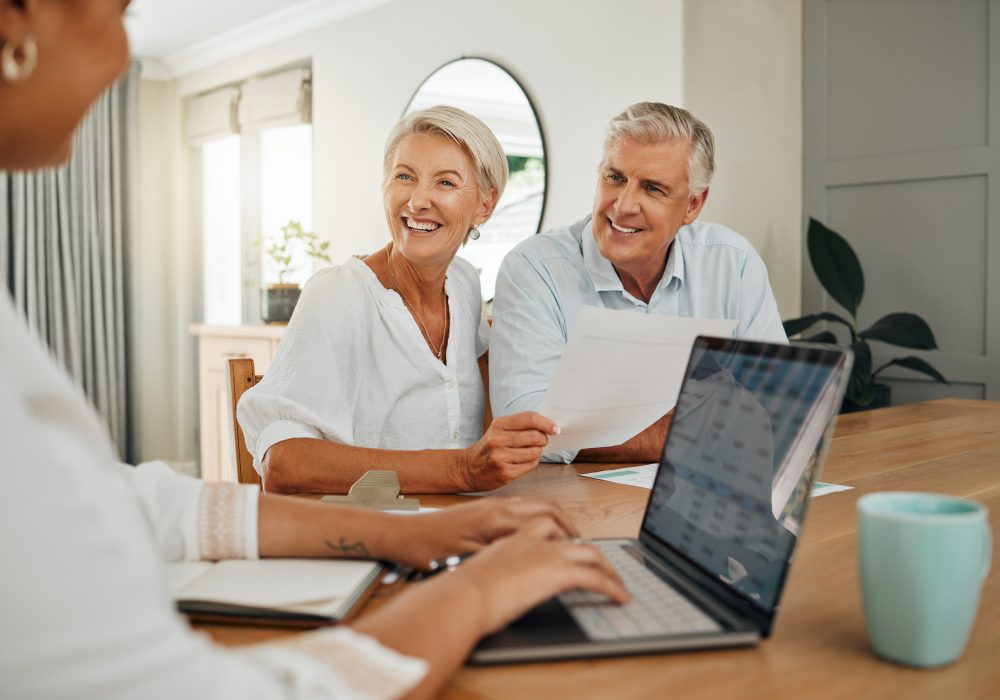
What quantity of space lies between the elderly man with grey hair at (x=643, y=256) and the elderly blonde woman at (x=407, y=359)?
129 mm

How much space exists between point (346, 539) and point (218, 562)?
0.40ft

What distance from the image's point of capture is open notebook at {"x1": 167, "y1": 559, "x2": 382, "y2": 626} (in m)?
0.70

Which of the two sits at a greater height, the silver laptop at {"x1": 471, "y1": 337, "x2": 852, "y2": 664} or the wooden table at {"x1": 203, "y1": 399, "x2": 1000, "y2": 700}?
the silver laptop at {"x1": 471, "y1": 337, "x2": 852, "y2": 664}

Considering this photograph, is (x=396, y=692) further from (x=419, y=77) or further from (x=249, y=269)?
(x=249, y=269)

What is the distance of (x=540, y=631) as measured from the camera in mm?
652

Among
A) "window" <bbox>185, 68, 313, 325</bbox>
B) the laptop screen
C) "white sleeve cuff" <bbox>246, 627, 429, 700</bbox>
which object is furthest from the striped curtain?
"white sleeve cuff" <bbox>246, 627, 429, 700</bbox>

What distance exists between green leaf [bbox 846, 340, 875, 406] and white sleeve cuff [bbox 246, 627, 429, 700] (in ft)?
8.35

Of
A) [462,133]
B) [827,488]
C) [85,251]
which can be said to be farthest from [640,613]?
[85,251]

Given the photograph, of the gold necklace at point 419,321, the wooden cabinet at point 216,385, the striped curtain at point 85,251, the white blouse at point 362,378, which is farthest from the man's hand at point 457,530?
the striped curtain at point 85,251

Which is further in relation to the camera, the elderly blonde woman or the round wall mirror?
the round wall mirror

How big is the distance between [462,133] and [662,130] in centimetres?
44

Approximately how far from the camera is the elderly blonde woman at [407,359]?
4.18 feet

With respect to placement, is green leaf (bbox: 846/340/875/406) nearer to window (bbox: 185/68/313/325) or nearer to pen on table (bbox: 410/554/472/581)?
pen on table (bbox: 410/554/472/581)

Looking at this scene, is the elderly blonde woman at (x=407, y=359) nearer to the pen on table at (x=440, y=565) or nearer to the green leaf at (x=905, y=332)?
the pen on table at (x=440, y=565)
